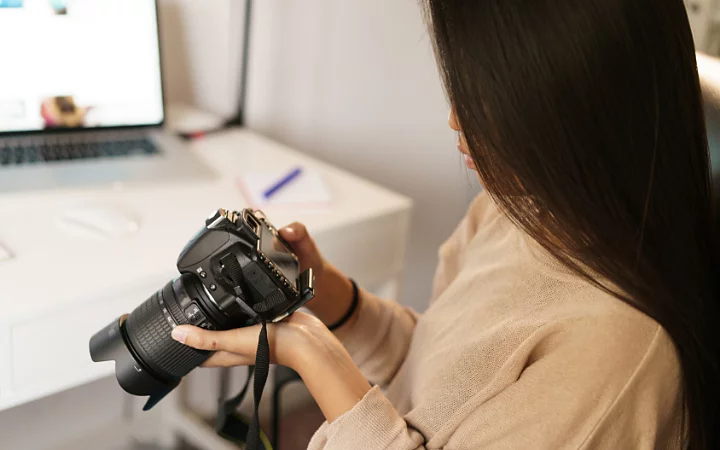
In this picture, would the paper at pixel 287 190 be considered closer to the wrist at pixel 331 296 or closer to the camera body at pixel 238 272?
the wrist at pixel 331 296

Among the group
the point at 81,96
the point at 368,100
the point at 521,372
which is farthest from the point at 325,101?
the point at 521,372

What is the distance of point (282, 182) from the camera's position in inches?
44.1

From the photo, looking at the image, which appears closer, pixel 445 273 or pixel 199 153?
pixel 445 273

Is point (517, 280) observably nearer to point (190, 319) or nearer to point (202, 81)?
point (190, 319)

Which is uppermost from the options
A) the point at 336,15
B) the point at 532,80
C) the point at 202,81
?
the point at 532,80

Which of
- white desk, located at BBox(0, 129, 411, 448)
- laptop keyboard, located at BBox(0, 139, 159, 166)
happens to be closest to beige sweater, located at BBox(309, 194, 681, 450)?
white desk, located at BBox(0, 129, 411, 448)

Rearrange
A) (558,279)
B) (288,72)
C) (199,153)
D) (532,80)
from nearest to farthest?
(532,80)
(558,279)
(199,153)
(288,72)

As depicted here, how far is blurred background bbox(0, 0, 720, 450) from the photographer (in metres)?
1.29

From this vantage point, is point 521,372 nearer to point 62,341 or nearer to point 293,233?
point 293,233

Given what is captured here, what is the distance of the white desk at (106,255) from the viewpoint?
796mm

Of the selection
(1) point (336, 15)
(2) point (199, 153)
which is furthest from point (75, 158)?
(1) point (336, 15)

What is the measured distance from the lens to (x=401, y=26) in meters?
1.26

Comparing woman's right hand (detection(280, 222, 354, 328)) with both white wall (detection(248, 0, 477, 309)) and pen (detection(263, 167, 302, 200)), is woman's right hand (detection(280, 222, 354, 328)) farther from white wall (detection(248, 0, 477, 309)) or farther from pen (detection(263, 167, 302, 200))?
white wall (detection(248, 0, 477, 309))

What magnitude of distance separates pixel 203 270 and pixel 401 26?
73 cm
